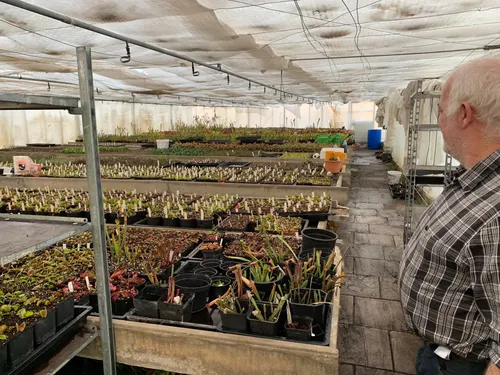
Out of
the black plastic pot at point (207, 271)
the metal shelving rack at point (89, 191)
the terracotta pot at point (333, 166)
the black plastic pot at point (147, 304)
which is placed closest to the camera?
the metal shelving rack at point (89, 191)

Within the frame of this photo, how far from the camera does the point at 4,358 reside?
5.55 feet

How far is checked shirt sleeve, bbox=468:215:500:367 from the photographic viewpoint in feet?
3.64

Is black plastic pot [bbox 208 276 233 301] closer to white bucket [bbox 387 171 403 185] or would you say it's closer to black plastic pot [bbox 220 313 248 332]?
black plastic pot [bbox 220 313 248 332]

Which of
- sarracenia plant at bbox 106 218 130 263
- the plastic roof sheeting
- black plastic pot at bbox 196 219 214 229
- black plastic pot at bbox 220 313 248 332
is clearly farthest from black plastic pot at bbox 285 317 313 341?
the plastic roof sheeting

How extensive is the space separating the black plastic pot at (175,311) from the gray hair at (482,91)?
1.65 meters

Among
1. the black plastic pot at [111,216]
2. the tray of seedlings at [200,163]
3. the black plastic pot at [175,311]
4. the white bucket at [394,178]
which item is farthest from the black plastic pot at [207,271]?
the white bucket at [394,178]

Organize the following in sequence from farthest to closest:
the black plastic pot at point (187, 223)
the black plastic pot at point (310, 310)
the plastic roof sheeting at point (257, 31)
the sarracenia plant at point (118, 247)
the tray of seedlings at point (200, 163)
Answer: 1. the tray of seedlings at point (200, 163)
2. the black plastic pot at point (187, 223)
3. the plastic roof sheeting at point (257, 31)
4. the sarracenia plant at point (118, 247)
5. the black plastic pot at point (310, 310)

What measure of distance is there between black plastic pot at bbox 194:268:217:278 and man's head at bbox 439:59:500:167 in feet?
5.78

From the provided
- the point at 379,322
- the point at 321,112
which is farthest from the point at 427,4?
the point at 321,112

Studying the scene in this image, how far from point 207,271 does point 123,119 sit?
49.2 ft

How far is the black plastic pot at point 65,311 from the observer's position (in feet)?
6.56

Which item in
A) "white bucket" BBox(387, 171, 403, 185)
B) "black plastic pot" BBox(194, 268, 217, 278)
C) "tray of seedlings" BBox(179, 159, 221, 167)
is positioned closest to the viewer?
"black plastic pot" BBox(194, 268, 217, 278)

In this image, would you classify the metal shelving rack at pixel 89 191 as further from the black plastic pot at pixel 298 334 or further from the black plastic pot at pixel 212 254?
the black plastic pot at pixel 212 254

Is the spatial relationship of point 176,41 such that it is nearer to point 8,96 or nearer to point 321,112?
point 8,96
